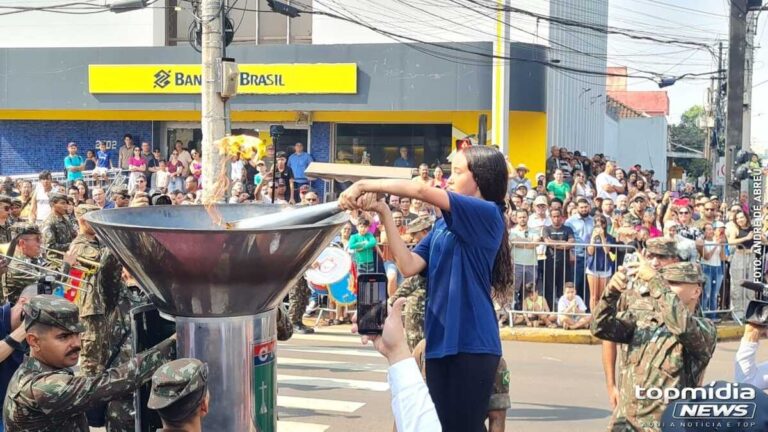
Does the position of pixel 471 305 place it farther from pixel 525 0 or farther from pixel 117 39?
pixel 117 39

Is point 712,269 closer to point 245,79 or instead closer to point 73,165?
point 245,79

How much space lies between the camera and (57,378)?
3.57m

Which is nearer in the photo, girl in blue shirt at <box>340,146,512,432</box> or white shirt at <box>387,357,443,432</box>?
white shirt at <box>387,357,443,432</box>

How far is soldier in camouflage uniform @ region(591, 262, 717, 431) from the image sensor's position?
14.3ft

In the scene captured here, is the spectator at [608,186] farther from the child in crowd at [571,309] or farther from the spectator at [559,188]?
the child in crowd at [571,309]

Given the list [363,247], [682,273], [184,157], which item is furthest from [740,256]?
[184,157]

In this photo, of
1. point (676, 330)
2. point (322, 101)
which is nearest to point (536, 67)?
point (322, 101)

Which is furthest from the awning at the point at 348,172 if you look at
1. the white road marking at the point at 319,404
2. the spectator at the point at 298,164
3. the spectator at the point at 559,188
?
the spectator at the point at 298,164

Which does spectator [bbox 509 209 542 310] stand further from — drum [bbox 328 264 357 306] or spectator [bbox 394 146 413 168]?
spectator [bbox 394 146 413 168]

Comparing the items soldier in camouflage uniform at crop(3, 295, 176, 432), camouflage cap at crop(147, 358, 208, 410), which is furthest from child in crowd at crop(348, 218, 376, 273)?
camouflage cap at crop(147, 358, 208, 410)

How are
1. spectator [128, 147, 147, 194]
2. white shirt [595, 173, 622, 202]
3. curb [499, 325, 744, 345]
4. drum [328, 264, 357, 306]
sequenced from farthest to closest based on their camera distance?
spectator [128, 147, 147, 194] < white shirt [595, 173, 622, 202] < drum [328, 264, 357, 306] < curb [499, 325, 744, 345]

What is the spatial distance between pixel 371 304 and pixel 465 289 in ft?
2.05

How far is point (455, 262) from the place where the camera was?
11.9ft

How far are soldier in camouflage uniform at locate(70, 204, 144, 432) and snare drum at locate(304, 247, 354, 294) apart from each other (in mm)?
5686
